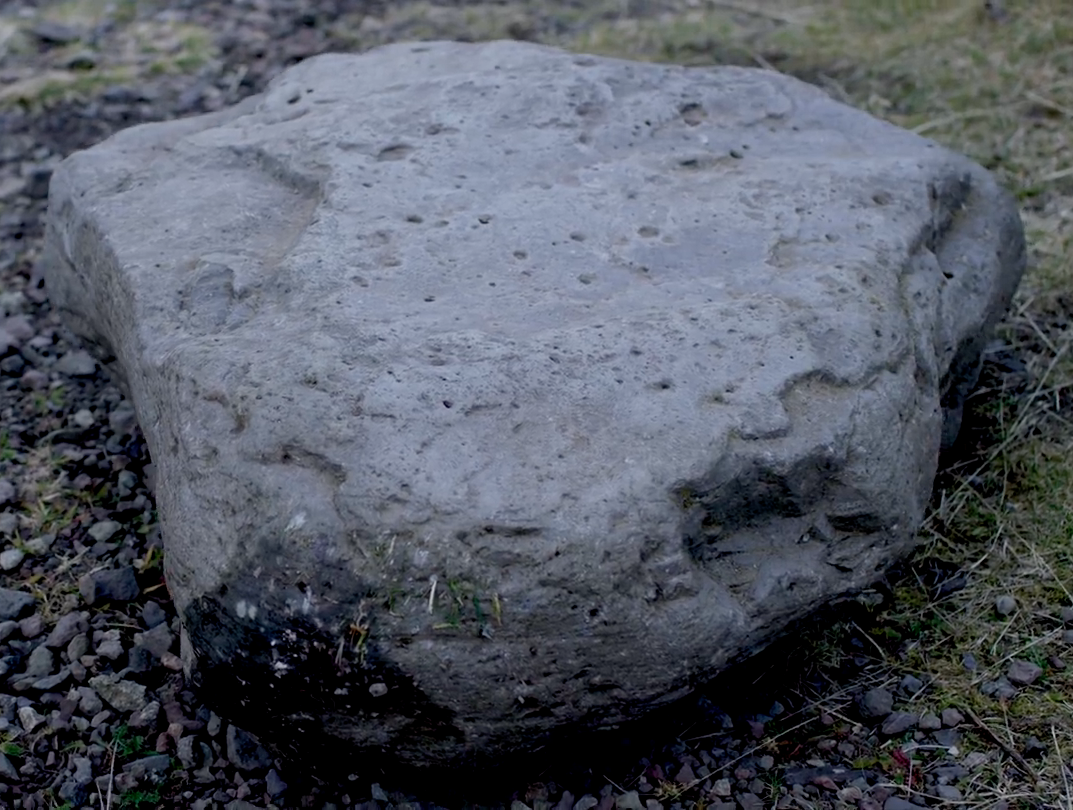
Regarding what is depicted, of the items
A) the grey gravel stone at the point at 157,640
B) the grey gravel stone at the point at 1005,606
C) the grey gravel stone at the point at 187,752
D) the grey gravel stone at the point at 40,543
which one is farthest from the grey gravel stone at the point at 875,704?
the grey gravel stone at the point at 40,543

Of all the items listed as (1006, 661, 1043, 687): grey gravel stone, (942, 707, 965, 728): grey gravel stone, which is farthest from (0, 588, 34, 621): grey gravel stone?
(1006, 661, 1043, 687): grey gravel stone

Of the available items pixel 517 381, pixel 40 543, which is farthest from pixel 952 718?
pixel 40 543

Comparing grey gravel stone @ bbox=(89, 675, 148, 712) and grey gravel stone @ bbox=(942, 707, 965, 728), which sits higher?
grey gravel stone @ bbox=(89, 675, 148, 712)

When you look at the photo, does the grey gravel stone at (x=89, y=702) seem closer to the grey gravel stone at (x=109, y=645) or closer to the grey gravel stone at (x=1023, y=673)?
the grey gravel stone at (x=109, y=645)

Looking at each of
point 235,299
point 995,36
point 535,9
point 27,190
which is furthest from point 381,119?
point 995,36

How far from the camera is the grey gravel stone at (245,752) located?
2.63m

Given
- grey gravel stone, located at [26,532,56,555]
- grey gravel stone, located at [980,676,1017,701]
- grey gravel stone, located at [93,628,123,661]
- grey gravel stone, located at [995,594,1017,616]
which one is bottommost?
grey gravel stone, located at [995,594,1017,616]

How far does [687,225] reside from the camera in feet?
9.58

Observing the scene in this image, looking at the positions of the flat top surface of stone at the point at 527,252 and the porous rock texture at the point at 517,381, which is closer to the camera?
the porous rock texture at the point at 517,381

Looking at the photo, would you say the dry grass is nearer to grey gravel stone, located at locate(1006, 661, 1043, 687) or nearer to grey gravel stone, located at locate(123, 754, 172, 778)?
grey gravel stone, located at locate(1006, 661, 1043, 687)

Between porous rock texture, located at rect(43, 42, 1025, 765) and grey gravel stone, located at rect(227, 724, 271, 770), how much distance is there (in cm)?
19

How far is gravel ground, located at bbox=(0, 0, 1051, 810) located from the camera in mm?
2549

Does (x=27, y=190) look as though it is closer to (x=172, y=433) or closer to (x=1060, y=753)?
(x=172, y=433)

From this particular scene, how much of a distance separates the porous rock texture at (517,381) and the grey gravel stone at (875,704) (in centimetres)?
30
